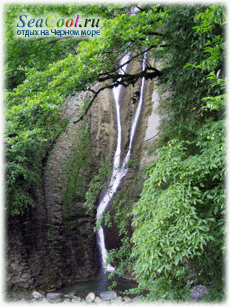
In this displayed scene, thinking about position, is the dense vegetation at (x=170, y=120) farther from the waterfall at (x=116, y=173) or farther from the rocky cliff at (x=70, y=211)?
the waterfall at (x=116, y=173)

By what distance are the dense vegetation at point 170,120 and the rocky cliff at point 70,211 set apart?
873mm

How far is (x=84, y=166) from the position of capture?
9.82 metres

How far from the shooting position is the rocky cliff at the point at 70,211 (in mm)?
6461

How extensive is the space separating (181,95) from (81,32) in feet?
8.24

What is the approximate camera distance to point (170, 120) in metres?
5.18

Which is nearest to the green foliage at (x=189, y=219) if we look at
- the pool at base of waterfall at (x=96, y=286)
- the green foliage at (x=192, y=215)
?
the green foliage at (x=192, y=215)

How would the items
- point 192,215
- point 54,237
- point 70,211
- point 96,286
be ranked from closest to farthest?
1. point 192,215
2. point 96,286
3. point 54,237
4. point 70,211

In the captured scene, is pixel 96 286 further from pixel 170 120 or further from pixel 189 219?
pixel 189 219

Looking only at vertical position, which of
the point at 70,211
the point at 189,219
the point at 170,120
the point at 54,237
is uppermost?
the point at 170,120

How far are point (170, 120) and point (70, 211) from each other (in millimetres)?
5285

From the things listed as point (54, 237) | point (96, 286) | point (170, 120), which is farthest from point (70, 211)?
point (170, 120)

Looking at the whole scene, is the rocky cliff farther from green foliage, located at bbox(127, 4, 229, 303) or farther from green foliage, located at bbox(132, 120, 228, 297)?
green foliage, located at bbox(132, 120, 228, 297)

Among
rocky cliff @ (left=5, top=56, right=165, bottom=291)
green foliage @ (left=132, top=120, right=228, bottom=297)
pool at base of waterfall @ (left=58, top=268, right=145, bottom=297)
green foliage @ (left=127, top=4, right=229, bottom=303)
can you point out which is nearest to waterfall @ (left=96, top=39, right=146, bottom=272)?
rocky cliff @ (left=5, top=56, right=165, bottom=291)

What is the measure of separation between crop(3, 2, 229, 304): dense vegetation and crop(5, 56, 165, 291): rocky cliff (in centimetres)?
87
